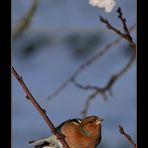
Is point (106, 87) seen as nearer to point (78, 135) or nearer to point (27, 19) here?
point (78, 135)

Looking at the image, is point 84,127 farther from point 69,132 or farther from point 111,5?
point 111,5

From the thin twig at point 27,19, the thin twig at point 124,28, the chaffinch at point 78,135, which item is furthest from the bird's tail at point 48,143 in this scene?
the thin twig at point 27,19

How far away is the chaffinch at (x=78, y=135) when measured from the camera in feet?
3.55

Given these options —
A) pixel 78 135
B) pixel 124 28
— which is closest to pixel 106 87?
pixel 78 135

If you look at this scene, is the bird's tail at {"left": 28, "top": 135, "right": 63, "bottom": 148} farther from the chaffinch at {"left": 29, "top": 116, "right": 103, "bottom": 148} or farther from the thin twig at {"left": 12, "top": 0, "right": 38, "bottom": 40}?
the thin twig at {"left": 12, "top": 0, "right": 38, "bottom": 40}

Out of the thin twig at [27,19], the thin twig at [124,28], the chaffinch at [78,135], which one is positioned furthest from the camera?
A: the thin twig at [27,19]

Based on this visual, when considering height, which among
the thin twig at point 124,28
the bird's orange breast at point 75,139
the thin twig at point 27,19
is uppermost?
the thin twig at point 27,19

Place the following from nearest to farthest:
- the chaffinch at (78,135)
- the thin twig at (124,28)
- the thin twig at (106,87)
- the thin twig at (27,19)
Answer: the thin twig at (124,28), the chaffinch at (78,135), the thin twig at (106,87), the thin twig at (27,19)

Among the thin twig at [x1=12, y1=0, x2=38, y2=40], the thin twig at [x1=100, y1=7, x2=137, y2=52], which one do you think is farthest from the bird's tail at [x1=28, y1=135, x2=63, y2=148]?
the thin twig at [x1=12, y1=0, x2=38, y2=40]

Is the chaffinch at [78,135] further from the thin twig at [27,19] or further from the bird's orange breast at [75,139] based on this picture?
the thin twig at [27,19]

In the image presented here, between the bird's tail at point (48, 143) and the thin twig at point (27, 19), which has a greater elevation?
the thin twig at point (27, 19)

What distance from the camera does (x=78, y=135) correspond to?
113 cm
